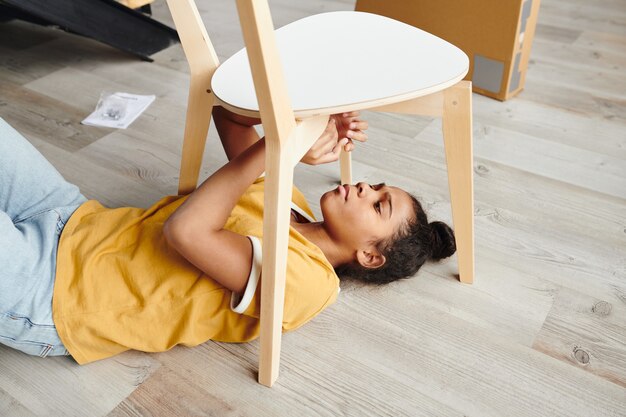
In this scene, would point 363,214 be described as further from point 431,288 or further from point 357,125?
point 431,288

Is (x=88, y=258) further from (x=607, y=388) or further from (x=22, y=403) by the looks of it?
(x=607, y=388)

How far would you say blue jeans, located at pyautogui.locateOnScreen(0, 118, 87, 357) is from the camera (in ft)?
3.29

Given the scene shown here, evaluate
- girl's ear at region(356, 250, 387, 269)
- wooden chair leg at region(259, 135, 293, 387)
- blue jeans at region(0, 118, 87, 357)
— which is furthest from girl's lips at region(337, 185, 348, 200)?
blue jeans at region(0, 118, 87, 357)

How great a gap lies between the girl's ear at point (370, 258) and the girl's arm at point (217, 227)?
24 cm

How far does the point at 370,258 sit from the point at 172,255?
38cm

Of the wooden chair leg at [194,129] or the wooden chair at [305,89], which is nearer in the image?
the wooden chair at [305,89]

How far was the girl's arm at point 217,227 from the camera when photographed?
970 mm

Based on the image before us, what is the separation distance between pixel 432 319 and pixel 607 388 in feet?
1.12

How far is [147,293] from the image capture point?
1040mm

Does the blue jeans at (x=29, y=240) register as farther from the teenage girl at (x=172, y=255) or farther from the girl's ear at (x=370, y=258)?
the girl's ear at (x=370, y=258)

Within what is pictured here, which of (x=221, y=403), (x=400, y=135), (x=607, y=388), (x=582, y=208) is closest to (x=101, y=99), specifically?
(x=400, y=135)

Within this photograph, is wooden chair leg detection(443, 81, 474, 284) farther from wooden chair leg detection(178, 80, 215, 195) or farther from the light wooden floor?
wooden chair leg detection(178, 80, 215, 195)

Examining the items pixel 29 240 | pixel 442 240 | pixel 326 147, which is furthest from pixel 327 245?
A: pixel 29 240

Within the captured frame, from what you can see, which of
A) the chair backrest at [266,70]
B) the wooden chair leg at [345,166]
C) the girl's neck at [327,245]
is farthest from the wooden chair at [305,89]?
the wooden chair leg at [345,166]
